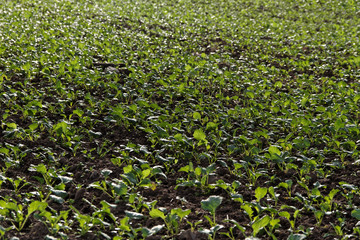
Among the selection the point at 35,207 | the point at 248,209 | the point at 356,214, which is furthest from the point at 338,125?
the point at 35,207

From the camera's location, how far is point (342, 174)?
14.4 ft

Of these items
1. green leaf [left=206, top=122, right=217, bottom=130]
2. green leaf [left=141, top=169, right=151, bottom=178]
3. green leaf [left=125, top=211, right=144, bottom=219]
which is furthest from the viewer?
green leaf [left=206, top=122, right=217, bottom=130]

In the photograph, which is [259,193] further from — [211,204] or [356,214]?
[356,214]

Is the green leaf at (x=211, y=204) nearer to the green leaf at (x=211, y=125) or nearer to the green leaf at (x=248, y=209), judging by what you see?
the green leaf at (x=248, y=209)

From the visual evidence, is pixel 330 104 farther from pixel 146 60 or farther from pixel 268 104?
pixel 146 60

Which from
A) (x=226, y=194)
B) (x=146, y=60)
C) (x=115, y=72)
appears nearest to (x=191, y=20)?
(x=146, y=60)

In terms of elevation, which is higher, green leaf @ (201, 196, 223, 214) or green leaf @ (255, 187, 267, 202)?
green leaf @ (255, 187, 267, 202)

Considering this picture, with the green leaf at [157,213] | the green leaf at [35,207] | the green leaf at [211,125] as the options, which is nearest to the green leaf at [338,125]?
the green leaf at [211,125]

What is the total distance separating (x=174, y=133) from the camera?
199 inches

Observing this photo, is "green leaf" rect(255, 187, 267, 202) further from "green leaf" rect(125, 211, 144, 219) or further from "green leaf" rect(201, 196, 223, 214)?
"green leaf" rect(125, 211, 144, 219)

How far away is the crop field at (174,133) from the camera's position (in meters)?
3.46

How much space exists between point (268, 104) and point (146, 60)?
2.46m

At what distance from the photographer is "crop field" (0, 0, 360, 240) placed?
3457mm

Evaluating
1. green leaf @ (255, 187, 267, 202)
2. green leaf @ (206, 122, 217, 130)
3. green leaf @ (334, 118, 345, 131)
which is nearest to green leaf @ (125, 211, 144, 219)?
green leaf @ (255, 187, 267, 202)
